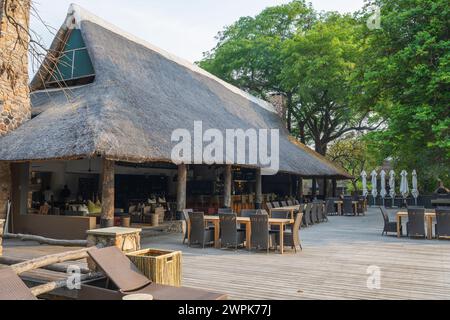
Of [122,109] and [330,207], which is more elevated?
[122,109]

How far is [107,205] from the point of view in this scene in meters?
8.77

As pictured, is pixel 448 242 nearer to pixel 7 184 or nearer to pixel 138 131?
pixel 138 131

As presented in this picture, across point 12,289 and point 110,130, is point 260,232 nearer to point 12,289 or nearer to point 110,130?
point 110,130

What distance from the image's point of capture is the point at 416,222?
992 cm

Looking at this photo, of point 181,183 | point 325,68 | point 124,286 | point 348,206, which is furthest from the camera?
point 325,68

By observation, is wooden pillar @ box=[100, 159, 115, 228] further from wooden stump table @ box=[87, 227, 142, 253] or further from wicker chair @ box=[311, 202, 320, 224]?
wicker chair @ box=[311, 202, 320, 224]

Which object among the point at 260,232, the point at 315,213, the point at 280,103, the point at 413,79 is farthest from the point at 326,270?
the point at 280,103

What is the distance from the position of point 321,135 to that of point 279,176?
777 centimetres

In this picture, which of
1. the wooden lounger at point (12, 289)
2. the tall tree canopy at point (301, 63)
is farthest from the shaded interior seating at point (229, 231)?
the tall tree canopy at point (301, 63)

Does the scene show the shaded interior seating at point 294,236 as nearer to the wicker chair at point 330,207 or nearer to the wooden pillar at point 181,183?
the wooden pillar at point 181,183

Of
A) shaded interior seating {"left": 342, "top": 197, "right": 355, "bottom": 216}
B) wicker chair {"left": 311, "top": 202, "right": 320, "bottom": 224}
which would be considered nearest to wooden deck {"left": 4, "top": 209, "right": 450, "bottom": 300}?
wicker chair {"left": 311, "top": 202, "right": 320, "bottom": 224}

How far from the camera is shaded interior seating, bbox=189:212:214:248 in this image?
837 cm

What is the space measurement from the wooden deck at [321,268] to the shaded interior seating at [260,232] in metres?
0.29

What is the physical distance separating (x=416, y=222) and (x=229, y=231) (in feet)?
16.8
